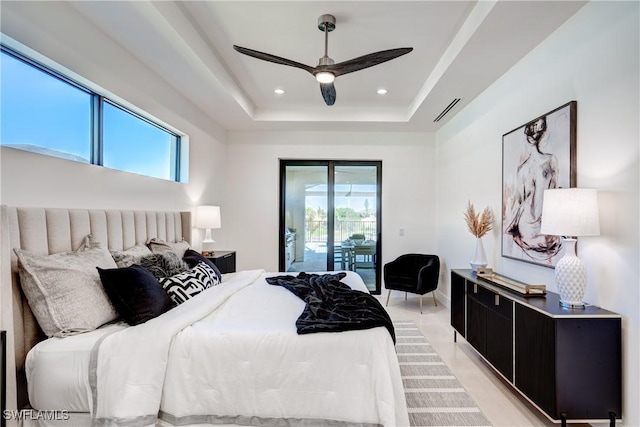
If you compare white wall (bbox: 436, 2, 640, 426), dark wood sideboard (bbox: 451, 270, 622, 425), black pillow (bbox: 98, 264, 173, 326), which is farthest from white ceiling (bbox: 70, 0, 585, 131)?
dark wood sideboard (bbox: 451, 270, 622, 425)

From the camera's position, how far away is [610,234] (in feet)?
6.22

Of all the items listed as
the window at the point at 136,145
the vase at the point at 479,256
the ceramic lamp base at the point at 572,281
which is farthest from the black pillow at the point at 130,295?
the vase at the point at 479,256

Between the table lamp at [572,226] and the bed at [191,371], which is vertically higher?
the table lamp at [572,226]

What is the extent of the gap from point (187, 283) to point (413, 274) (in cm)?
338

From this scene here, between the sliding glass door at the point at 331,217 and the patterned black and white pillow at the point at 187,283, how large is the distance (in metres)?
2.68

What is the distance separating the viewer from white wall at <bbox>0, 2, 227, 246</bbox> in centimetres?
180

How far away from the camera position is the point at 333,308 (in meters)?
2.10

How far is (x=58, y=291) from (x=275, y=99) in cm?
338

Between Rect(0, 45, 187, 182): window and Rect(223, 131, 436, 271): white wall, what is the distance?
1925mm

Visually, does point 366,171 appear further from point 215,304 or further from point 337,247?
point 215,304

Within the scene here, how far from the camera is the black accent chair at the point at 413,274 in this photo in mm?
4301

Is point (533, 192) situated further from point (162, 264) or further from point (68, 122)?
point (68, 122)

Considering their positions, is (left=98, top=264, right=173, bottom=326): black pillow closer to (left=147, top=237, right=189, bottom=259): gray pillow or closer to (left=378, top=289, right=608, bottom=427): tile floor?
(left=147, top=237, right=189, bottom=259): gray pillow

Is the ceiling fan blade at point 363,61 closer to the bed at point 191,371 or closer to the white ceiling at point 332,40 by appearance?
the white ceiling at point 332,40
